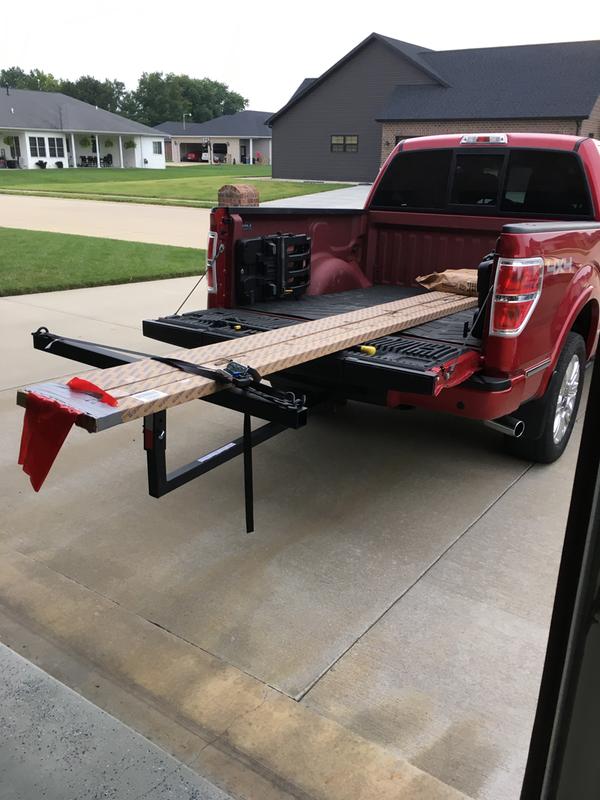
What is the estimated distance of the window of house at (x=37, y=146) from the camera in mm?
57438

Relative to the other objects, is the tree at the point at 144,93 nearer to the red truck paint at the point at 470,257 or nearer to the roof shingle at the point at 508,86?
the roof shingle at the point at 508,86

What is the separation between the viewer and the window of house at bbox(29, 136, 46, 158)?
188ft

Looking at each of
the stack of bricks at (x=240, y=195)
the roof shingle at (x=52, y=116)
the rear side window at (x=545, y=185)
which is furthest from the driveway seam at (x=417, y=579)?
the roof shingle at (x=52, y=116)

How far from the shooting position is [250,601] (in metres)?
3.44

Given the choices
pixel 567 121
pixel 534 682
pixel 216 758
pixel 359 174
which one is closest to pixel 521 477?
pixel 534 682

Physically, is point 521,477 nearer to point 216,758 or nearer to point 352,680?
point 352,680

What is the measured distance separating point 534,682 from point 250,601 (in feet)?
4.25

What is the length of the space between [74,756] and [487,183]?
5.17m

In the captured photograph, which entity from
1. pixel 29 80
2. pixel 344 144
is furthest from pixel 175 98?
pixel 344 144

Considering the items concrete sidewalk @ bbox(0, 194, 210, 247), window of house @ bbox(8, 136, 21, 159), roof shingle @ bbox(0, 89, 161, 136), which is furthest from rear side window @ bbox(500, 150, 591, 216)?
window of house @ bbox(8, 136, 21, 159)

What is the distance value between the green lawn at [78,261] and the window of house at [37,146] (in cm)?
4477

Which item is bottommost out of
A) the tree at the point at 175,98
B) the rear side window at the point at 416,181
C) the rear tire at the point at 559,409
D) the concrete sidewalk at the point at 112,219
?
the concrete sidewalk at the point at 112,219

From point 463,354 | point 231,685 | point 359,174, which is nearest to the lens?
point 231,685

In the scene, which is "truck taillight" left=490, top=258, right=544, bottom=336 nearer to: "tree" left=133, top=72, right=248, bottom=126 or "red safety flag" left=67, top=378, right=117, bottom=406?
"red safety flag" left=67, top=378, right=117, bottom=406
